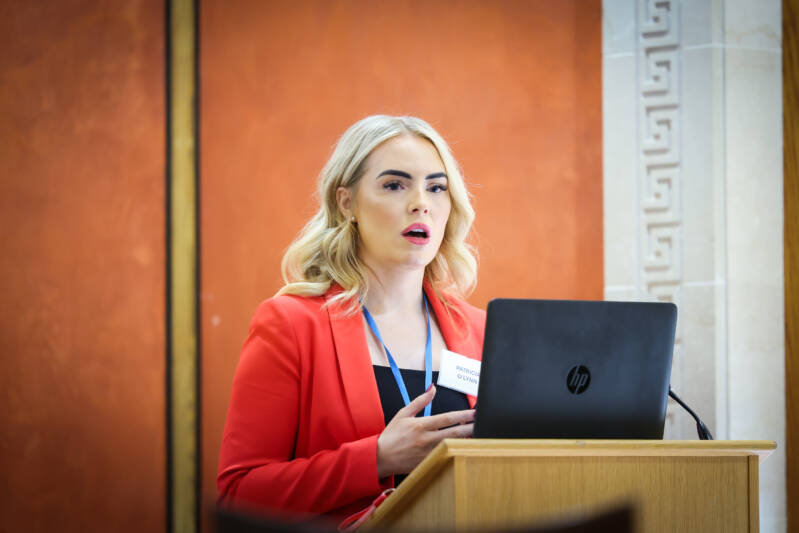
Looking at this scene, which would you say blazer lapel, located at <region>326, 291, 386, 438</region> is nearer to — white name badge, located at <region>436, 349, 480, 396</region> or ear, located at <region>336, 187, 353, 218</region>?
white name badge, located at <region>436, 349, 480, 396</region>

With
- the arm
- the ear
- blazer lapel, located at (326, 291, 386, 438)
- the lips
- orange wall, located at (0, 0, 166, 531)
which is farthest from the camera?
orange wall, located at (0, 0, 166, 531)

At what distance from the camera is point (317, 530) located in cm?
82

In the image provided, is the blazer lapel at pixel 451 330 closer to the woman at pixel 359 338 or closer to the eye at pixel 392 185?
the woman at pixel 359 338

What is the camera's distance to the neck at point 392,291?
7.49 ft

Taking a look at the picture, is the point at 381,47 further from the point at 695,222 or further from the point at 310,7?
the point at 695,222

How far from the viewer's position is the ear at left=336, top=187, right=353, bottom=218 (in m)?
2.35

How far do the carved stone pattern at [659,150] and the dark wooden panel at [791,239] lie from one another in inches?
15.0

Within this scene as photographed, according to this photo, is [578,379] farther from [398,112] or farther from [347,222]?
[398,112]

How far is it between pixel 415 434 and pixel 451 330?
64cm

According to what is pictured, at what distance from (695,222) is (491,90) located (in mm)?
965

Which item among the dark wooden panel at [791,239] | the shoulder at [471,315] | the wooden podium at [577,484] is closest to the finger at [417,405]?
the wooden podium at [577,484]

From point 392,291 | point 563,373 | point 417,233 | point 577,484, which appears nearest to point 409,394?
point 392,291

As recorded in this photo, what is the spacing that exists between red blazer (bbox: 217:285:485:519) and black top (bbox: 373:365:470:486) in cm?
5

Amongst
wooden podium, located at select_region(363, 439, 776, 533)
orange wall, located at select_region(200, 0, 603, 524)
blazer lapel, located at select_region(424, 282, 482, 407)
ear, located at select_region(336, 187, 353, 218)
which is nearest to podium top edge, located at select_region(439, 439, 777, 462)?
wooden podium, located at select_region(363, 439, 776, 533)
